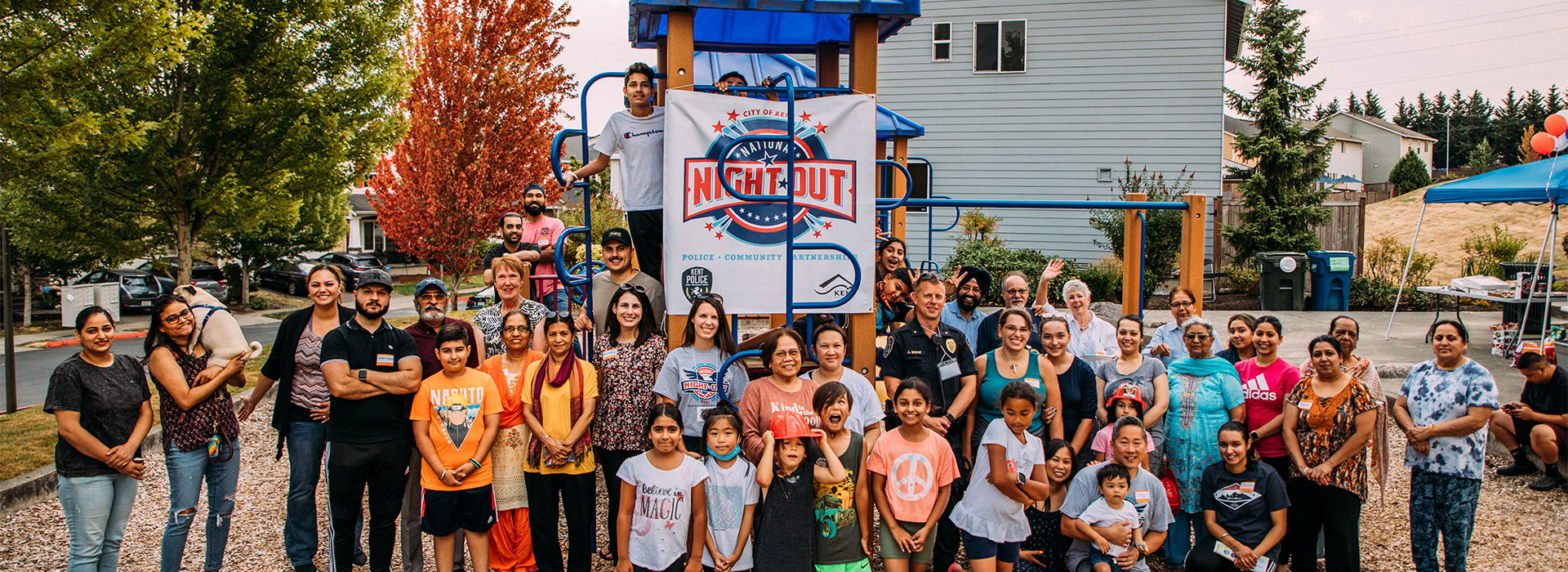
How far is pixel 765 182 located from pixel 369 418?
230 centimetres

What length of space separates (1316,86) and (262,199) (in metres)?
19.9

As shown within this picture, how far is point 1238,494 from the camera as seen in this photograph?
4.48 meters

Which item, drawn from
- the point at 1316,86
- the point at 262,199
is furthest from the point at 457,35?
the point at 1316,86

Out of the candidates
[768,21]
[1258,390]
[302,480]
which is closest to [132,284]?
[302,480]

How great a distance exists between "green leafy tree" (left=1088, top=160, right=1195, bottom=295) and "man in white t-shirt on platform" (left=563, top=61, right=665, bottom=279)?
39.5 ft

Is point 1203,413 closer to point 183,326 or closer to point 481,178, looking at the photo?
point 183,326

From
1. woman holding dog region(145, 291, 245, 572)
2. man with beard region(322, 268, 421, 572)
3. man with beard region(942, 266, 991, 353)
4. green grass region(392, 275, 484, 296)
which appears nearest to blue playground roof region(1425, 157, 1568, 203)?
man with beard region(942, 266, 991, 353)

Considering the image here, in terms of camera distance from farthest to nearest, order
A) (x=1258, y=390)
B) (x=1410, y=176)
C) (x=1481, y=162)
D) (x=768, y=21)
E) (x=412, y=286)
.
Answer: (x=1481, y=162)
(x=1410, y=176)
(x=412, y=286)
(x=768, y=21)
(x=1258, y=390)

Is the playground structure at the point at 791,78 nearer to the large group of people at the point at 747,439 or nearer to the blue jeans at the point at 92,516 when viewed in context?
the large group of people at the point at 747,439

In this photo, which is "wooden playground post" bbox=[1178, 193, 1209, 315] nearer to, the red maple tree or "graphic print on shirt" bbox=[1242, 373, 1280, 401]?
"graphic print on shirt" bbox=[1242, 373, 1280, 401]

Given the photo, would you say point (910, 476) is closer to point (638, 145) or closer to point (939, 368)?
point (939, 368)

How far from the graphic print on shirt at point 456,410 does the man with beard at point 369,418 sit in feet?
0.58

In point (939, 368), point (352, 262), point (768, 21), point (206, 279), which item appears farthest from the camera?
point (352, 262)

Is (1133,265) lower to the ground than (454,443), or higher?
higher
